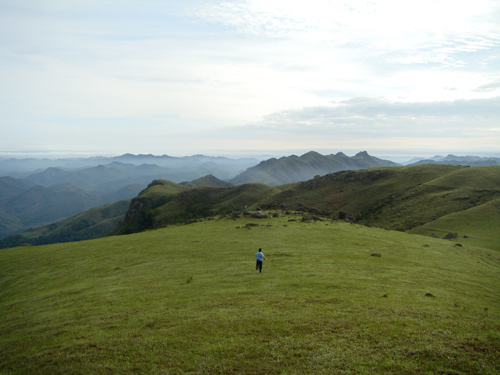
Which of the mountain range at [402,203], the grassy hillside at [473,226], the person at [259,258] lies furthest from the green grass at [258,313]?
the mountain range at [402,203]

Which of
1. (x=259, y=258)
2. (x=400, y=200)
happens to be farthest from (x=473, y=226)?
(x=259, y=258)

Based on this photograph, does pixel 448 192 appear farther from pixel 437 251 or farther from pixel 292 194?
pixel 292 194

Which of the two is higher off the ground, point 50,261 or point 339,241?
point 339,241

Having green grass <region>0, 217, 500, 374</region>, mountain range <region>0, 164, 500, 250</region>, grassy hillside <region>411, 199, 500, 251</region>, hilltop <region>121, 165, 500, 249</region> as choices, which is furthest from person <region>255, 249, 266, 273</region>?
grassy hillside <region>411, 199, 500, 251</region>

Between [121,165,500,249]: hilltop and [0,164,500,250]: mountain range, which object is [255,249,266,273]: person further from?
[121,165,500,249]: hilltop

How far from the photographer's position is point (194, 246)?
131 ft

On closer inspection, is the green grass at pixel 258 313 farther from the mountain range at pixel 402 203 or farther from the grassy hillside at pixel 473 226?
the mountain range at pixel 402 203

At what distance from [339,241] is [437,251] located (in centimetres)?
1327

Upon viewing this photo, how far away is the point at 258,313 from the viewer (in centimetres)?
1738

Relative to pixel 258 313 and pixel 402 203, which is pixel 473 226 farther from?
pixel 258 313

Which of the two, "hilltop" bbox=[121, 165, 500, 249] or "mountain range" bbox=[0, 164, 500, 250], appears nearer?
"mountain range" bbox=[0, 164, 500, 250]

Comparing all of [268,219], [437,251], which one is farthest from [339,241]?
[268,219]

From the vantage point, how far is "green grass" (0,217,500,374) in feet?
42.0

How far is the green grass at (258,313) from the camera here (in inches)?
504
